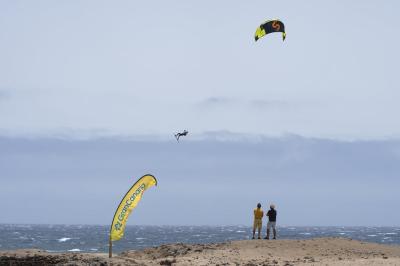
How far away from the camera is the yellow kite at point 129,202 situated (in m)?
21.6

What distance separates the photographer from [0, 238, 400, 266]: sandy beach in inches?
848

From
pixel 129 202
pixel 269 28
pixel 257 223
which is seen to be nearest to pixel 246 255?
pixel 257 223

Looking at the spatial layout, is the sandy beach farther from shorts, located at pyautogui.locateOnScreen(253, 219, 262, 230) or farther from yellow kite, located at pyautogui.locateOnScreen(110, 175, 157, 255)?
shorts, located at pyautogui.locateOnScreen(253, 219, 262, 230)

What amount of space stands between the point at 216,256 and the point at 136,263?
414 cm

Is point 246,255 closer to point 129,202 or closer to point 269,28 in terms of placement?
point 129,202

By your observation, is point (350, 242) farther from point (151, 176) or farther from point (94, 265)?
point (94, 265)

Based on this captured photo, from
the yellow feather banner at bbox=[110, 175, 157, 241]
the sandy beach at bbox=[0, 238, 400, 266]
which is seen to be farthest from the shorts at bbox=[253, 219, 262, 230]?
the yellow feather banner at bbox=[110, 175, 157, 241]

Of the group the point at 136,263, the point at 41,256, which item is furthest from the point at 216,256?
the point at 41,256

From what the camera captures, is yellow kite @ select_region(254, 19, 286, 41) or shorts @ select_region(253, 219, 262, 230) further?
yellow kite @ select_region(254, 19, 286, 41)

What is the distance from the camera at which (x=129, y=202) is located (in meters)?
21.7

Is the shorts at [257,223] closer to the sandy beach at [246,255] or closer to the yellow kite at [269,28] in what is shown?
the sandy beach at [246,255]

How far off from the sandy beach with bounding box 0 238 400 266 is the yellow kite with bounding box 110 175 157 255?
0.96 metres

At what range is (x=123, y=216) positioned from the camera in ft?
71.5

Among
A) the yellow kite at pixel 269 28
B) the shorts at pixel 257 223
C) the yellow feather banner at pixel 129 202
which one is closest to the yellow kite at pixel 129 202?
the yellow feather banner at pixel 129 202
